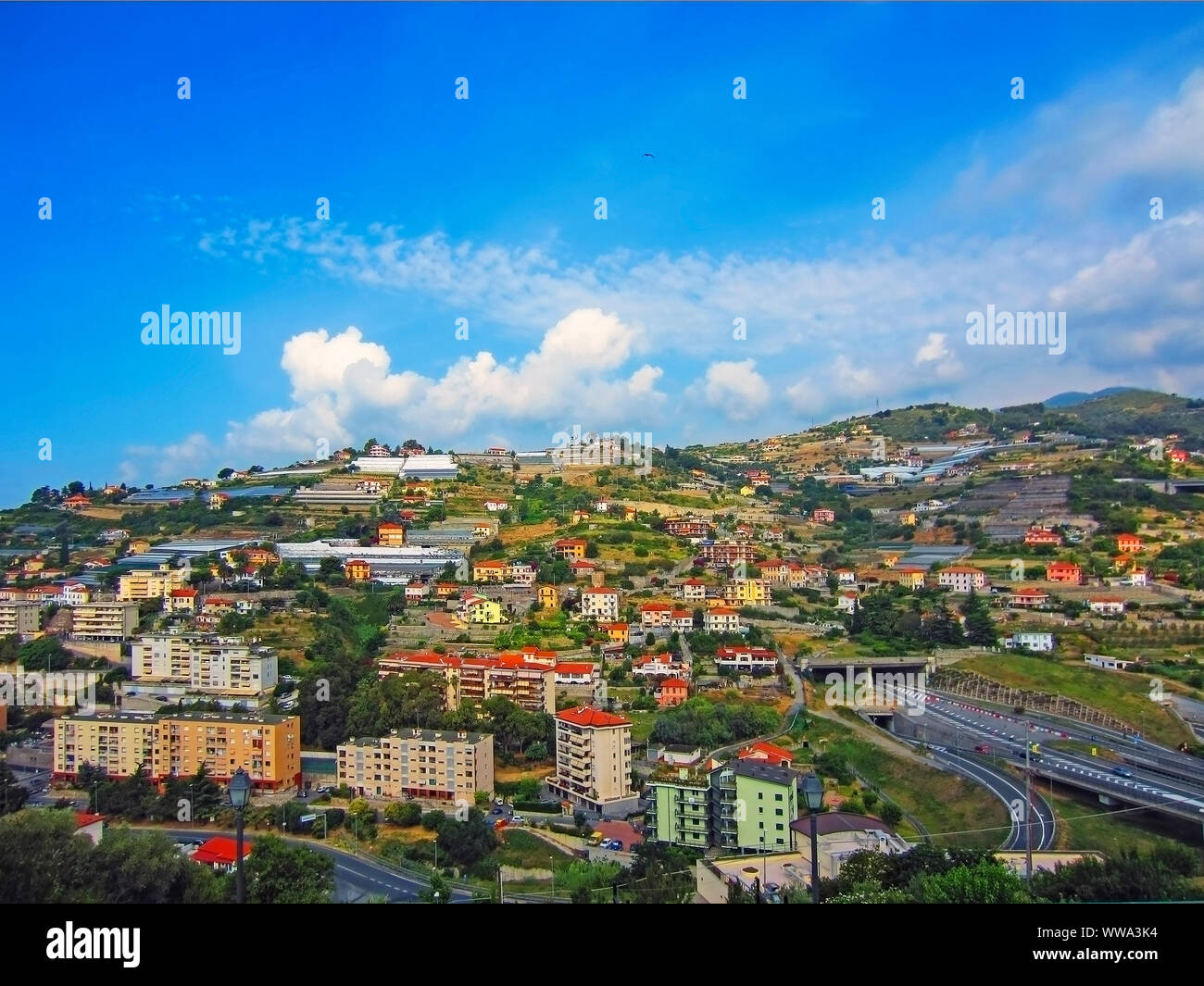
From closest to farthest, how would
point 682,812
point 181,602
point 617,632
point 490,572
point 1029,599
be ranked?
point 682,812 < point 617,632 < point 1029,599 < point 181,602 < point 490,572

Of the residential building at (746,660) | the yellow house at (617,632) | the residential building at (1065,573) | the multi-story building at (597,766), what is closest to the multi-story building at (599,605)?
the yellow house at (617,632)

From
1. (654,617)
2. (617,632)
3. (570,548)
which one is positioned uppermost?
(570,548)

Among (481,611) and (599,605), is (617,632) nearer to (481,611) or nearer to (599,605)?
(599,605)

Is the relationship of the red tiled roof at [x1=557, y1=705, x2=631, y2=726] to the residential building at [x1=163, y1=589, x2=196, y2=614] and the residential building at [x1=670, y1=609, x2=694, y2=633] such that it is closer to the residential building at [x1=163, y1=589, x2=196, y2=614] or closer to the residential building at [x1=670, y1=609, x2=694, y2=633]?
the residential building at [x1=670, y1=609, x2=694, y2=633]

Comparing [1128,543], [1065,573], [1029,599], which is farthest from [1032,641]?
[1128,543]

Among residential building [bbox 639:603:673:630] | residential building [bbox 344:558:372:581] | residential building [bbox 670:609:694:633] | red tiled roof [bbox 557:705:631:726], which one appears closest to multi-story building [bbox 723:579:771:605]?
residential building [bbox 670:609:694:633]
